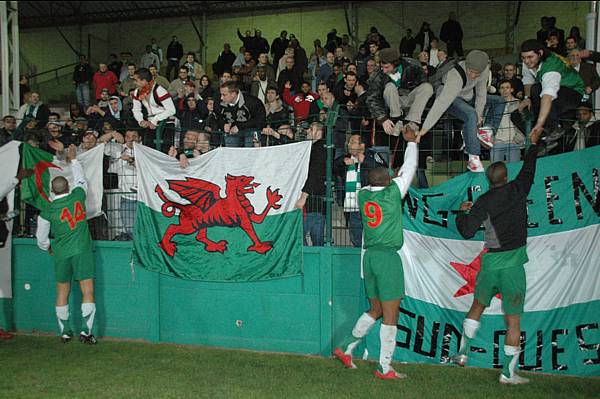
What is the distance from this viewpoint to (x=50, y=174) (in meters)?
10.5

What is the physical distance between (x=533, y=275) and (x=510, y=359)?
1.12 metres

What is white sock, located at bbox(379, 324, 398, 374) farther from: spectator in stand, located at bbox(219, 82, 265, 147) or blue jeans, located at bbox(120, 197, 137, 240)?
blue jeans, located at bbox(120, 197, 137, 240)

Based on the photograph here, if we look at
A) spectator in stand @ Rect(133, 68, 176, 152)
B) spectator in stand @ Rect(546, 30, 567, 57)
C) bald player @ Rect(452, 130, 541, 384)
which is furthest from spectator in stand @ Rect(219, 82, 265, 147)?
spectator in stand @ Rect(546, 30, 567, 57)

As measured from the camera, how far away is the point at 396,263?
7266 mm

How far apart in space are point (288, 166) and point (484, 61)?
276cm

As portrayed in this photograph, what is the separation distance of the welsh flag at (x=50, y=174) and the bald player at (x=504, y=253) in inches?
223

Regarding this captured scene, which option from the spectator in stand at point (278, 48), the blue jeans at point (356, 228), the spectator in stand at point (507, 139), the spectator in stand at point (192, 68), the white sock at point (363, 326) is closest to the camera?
the white sock at point (363, 326)

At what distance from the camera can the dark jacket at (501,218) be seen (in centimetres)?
686

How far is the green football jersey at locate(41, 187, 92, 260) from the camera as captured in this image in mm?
9250

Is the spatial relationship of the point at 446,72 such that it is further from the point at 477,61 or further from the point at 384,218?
the point at 384,218

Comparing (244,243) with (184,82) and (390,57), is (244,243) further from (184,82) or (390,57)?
(184,82)

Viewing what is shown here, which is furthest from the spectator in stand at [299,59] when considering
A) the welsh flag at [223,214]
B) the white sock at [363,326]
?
the white sock at [363,326]

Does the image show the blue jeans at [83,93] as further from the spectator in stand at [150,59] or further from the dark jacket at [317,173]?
the dark jacket at [317,173]

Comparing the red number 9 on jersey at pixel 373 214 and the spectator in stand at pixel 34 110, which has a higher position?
the spectator in stand at pixel 34 110
